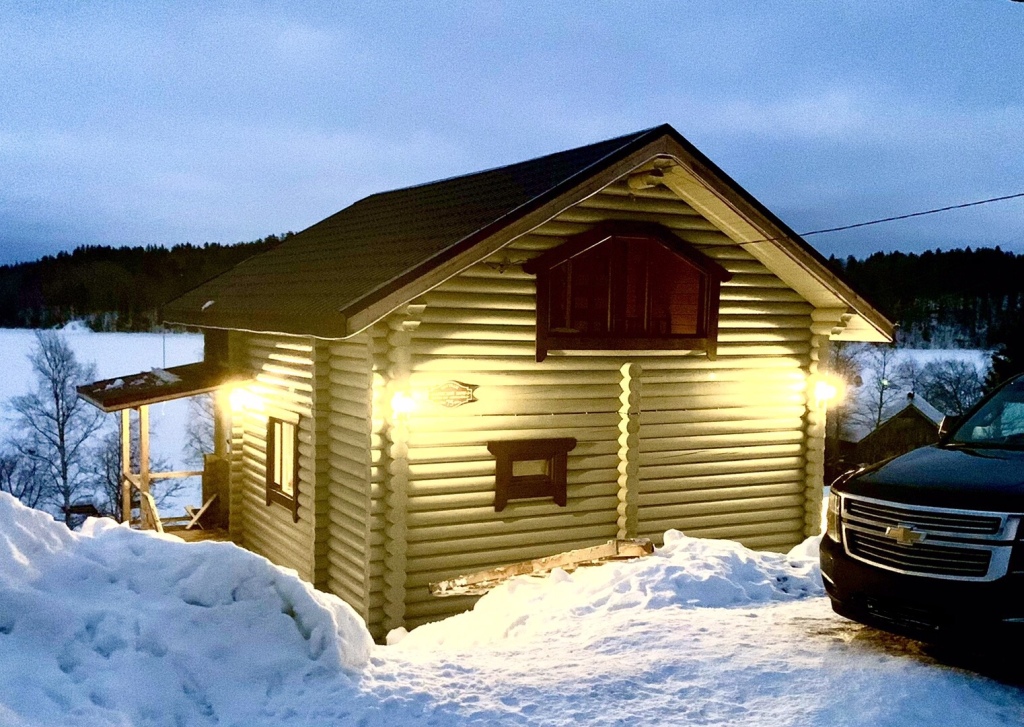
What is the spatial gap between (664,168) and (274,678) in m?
8.01

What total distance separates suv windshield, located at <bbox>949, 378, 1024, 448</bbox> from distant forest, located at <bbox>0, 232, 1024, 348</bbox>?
55184 millimetres

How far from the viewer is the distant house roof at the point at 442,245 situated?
9539mm

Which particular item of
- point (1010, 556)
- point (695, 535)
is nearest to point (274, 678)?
point (1010, 556)

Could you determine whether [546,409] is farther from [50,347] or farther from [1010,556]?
[50,347]

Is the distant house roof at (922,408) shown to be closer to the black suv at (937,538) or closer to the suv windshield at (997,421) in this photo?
the suv windshield at (997,421)

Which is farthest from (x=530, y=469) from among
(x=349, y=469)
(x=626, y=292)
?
(x=626, y=292)

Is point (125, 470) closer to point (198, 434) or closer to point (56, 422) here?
point (56, 422)

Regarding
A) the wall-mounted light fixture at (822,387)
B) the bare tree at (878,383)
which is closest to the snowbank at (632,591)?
the wall-mounted light fixture at (822,387)

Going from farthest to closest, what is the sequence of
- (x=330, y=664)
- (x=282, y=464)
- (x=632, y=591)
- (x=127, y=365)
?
(x=127, y=365), (x=282, y=464), (x=632, y=591), (x=330, y=664)

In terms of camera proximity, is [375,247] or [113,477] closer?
[375,247]

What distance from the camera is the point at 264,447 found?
13891mm

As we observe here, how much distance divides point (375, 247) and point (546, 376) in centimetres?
371

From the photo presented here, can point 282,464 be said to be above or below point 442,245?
below

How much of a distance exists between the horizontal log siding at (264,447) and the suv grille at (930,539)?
23.4 feet
